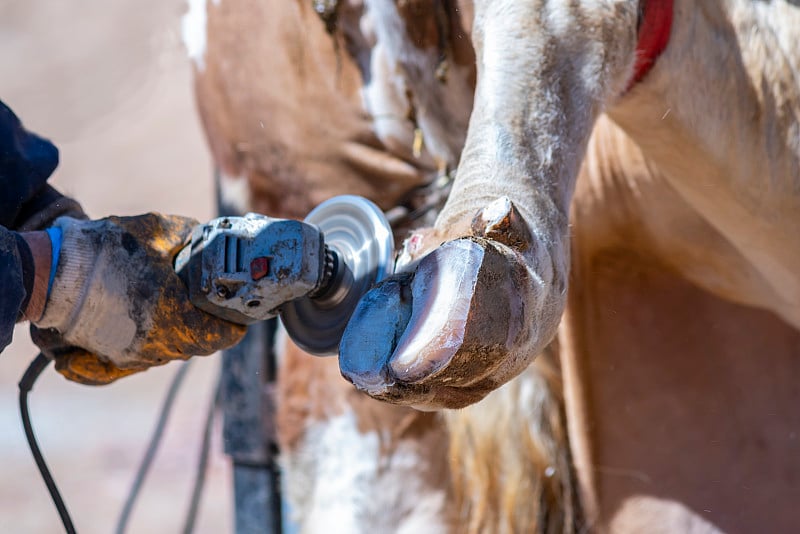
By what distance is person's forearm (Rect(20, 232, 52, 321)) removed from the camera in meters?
0.69

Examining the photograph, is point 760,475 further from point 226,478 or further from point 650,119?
point 226,478

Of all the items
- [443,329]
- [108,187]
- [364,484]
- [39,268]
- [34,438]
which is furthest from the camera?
[108,187]

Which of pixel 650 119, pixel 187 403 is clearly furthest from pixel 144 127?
pixel 650 119

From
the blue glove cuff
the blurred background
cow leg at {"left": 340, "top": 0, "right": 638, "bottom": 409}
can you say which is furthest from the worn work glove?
the blurred background

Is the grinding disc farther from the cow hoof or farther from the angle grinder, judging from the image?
the cow hoof

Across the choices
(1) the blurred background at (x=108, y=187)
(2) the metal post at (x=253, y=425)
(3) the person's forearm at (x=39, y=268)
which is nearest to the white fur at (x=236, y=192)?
(2) the metal post at (x=253, y=425)

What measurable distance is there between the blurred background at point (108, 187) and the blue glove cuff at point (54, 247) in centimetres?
202

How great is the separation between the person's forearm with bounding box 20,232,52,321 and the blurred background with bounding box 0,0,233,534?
2.02 metres

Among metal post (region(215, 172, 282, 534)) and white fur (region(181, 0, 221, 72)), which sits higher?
white fur (region(181, 0, 221, 72))

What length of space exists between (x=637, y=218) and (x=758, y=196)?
203 millimetres

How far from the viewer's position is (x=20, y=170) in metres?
0.77

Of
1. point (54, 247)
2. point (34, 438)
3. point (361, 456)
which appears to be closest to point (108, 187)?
point (361, 456)

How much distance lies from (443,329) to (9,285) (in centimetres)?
28

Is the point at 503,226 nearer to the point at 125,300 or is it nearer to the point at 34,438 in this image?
the point at 125,300
